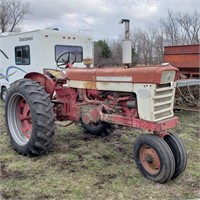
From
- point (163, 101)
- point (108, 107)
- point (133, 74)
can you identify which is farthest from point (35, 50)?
point (163, 101)

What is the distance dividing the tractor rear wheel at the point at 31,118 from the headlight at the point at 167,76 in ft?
4.78

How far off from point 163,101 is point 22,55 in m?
6.34

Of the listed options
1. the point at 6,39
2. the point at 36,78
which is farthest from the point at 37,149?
the point at 6,39

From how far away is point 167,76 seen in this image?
2949mm

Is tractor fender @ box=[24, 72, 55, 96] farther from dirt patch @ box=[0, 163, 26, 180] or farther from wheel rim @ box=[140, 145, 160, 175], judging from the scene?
wheel rim @ box=[140, 145, 160, 175]

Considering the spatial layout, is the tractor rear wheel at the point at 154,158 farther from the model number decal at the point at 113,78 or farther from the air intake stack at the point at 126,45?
the air intake stack at the point at 126,45

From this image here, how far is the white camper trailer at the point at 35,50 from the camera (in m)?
7.92

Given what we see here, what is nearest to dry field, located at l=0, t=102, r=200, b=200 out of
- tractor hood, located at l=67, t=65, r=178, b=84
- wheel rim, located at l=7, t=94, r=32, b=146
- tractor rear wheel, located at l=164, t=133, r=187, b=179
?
tractor rear wheel, located at l=164, t=133, r=187, b=179

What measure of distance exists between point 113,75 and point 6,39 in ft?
22.6

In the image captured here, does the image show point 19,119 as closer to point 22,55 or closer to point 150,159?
point 150,159

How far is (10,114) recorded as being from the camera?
416 centimetres

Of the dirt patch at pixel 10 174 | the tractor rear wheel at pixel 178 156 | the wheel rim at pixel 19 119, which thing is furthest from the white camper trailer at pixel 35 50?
the tractor rear wheel at pixel 178 156

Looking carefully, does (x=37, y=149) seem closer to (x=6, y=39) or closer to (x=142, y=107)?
(x=142, y=107)

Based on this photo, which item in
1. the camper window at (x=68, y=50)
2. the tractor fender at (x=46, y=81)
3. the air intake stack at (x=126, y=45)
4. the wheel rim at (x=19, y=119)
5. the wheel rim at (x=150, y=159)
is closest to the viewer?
the wheel rim at (x=150, y=159)
